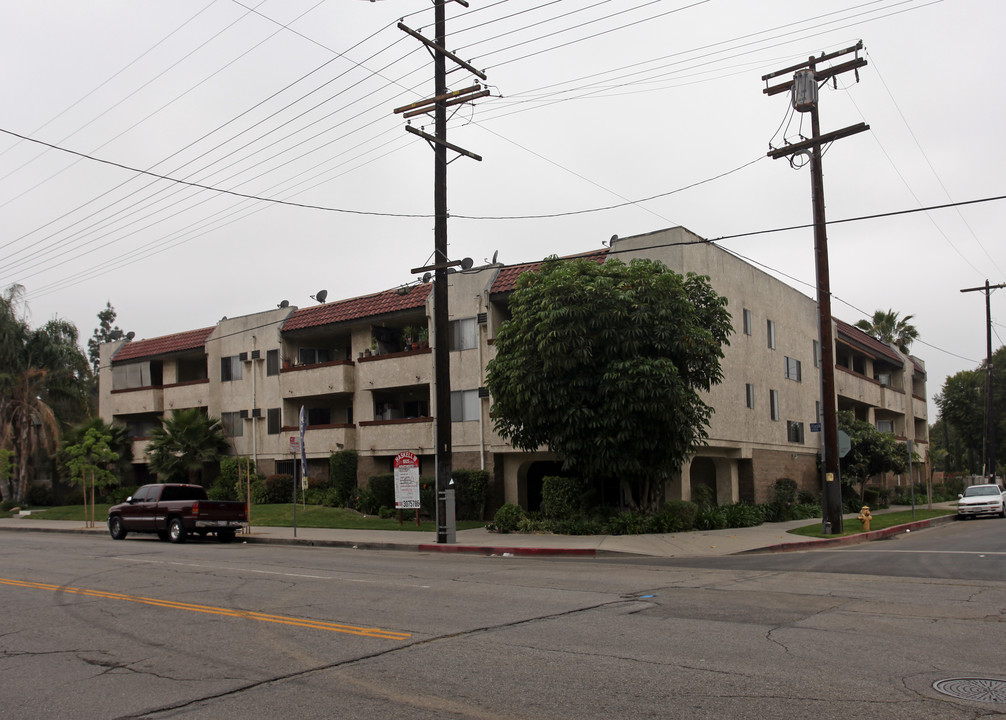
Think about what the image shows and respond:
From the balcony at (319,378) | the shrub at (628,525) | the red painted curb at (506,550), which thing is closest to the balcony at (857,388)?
the shrub at (628,525)

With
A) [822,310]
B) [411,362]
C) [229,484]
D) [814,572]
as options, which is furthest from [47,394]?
[814,572]

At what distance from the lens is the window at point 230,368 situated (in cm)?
4038

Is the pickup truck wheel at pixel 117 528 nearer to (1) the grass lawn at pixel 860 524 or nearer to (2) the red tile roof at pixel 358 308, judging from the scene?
(2) the red tile roof at pixel 358 308

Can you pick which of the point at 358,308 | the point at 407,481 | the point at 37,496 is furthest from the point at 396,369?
the point at 37,496

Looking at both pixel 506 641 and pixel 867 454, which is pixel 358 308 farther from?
pixel 506 641

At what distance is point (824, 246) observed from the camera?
22.9 meters

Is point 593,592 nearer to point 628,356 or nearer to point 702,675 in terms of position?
point 702,675

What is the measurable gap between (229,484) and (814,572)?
29.2 m

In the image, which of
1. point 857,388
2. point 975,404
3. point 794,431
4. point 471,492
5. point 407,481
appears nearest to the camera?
point 407,481

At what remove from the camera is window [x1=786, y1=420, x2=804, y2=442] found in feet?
112

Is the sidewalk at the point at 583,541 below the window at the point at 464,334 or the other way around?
below

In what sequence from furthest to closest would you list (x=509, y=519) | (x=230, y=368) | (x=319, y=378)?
(x=230, y=368) → (x=319, y=378) → (x=509, y=519)

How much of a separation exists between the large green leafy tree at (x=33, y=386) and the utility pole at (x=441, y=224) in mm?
30344

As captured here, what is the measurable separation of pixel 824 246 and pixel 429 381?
49.8ft
